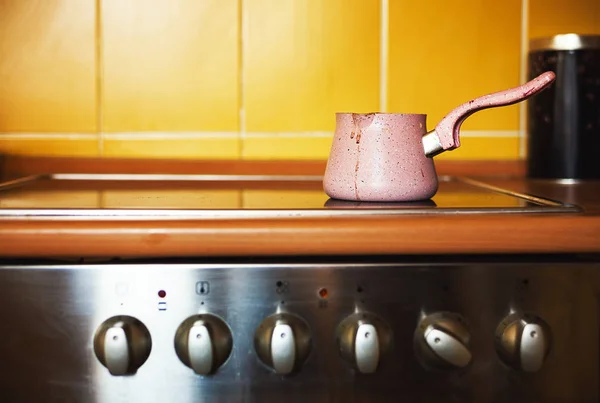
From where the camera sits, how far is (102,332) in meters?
0.64

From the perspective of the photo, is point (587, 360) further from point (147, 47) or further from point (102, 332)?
point (147, 47)

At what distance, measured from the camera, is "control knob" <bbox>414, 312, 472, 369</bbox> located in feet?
2.09

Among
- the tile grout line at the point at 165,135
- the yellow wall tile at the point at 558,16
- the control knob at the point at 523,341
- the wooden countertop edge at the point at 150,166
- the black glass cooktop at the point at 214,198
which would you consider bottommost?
the control knob at the point at 523,341

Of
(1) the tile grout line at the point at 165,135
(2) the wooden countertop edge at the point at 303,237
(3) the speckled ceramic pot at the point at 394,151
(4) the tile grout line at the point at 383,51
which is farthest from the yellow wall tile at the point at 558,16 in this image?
(2) the wooden countertop edge at the point at 303,237

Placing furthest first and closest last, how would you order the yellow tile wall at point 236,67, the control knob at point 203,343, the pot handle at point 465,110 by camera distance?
the yellow tile wall at point 236,67 < the pot handle at point 465,110 < the control knob at point 203,343

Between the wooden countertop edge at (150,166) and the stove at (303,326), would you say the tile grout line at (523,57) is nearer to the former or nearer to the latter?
the wooden countertop edge at (150,166)

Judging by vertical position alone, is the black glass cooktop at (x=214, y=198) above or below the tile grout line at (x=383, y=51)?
below

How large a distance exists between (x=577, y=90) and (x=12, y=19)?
0.82m

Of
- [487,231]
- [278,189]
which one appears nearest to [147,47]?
[278,189]

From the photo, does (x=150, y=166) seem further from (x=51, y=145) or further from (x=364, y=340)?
(x=364, y=340)

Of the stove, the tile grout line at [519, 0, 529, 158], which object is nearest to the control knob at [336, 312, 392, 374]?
the stove

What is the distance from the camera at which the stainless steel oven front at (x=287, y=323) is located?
65 centimetres

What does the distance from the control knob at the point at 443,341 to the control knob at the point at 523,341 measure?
1.3 inches

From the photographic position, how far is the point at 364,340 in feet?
2.06
